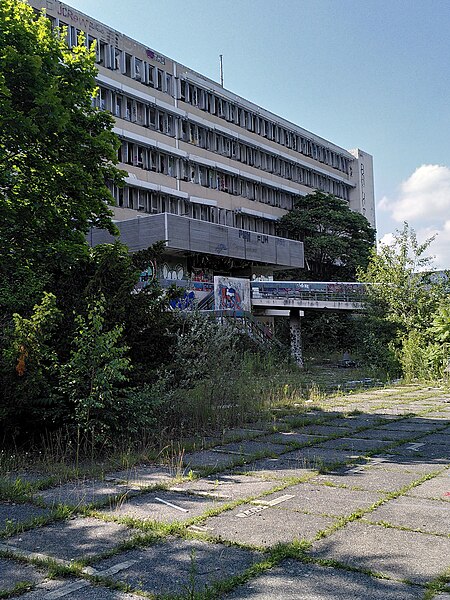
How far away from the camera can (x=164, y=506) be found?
6184 millimetres

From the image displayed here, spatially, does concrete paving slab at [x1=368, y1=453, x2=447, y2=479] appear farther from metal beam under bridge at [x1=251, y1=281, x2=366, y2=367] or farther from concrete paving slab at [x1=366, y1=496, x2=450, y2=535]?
metal beam under bridge at [x1=251, y1=281, x2=366, y2=367]

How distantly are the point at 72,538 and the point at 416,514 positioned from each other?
298 centimetres

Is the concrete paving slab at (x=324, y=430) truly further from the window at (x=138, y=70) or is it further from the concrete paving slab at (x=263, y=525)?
the window at (x=138, y=70)

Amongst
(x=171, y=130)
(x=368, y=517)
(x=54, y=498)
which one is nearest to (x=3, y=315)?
(x=54, y=498)

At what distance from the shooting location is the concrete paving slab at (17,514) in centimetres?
562

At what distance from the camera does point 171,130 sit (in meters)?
50.0

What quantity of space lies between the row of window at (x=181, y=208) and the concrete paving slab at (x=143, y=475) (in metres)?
32.1

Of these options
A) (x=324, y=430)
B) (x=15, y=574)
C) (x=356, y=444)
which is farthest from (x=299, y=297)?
(x=15, y=574)

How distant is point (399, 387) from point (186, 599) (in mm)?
16066

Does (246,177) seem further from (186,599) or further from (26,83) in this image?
(186,599)

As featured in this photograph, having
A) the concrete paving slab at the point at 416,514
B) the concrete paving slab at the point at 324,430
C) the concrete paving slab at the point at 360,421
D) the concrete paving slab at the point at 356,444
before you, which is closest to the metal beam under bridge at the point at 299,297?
the concrete paving slab at the point at 360,421

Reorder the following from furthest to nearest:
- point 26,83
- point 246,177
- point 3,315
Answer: point 246,177
point 26,83
point 3,315

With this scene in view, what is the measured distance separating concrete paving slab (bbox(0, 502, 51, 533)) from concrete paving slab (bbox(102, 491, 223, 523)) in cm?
64

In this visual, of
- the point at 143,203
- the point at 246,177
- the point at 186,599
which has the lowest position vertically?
the point at 186,599
